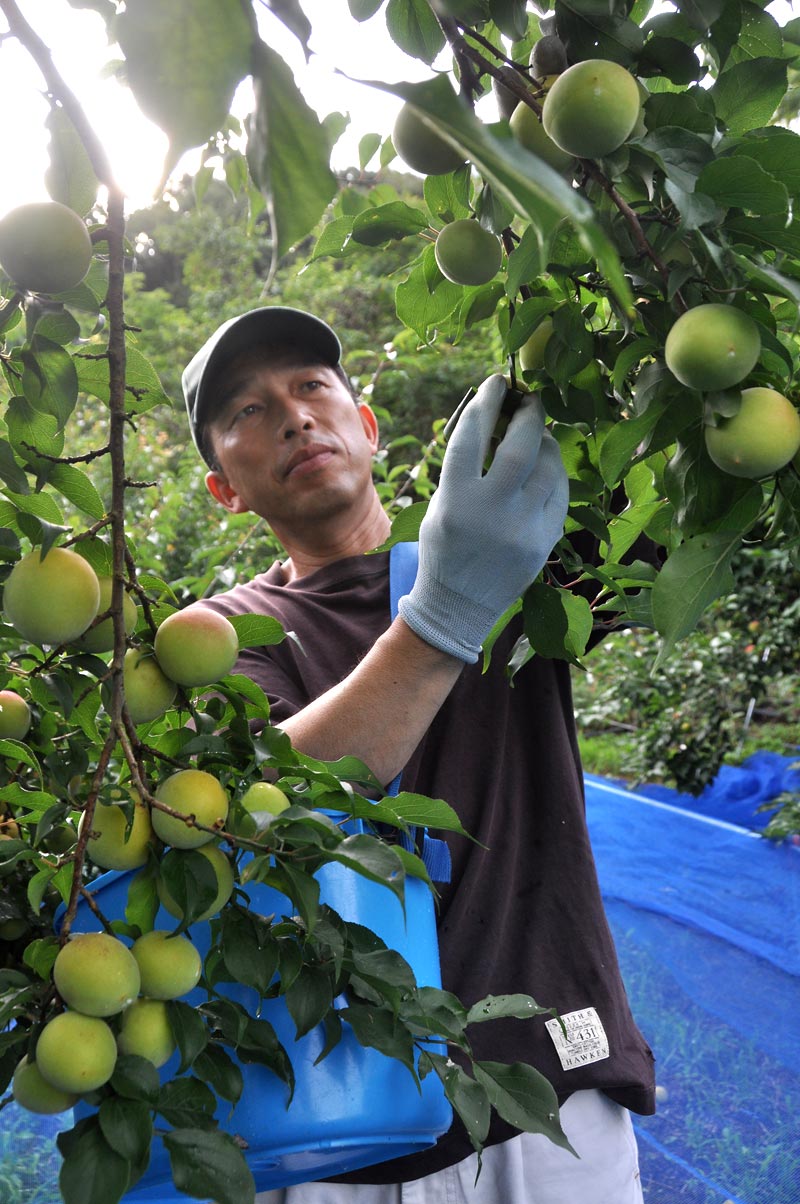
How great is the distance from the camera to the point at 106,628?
2.00ft

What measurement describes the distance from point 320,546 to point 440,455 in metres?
1.27

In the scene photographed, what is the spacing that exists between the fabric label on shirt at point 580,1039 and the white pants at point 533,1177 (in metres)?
0.09

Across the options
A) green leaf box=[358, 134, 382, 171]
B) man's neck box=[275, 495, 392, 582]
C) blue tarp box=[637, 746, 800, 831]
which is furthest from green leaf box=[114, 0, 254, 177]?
blue tarp box=[637, 746, 800, 831]

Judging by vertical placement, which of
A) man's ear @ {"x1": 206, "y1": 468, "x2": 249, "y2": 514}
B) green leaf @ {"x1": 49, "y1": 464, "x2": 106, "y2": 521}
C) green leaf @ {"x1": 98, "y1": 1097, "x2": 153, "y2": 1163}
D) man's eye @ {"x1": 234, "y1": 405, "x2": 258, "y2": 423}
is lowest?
man's ear @ {"x1": 206, "y1": 468, "x2": 249, "y2": 514}

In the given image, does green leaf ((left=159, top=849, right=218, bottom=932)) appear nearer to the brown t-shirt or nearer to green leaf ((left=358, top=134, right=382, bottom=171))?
the brown t-shirt

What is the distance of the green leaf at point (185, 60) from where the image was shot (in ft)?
1.06

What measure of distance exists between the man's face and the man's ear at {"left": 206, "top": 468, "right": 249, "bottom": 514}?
131mm

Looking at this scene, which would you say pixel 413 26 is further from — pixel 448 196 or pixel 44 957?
pixel 44 957

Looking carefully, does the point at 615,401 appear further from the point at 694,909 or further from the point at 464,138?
the point at 694,909

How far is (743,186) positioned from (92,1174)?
0.59 meters

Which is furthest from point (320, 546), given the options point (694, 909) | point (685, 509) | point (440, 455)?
point (694, 909)

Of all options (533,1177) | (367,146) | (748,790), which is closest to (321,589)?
(367,146)

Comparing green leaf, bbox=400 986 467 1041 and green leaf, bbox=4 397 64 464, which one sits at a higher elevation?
green leaf, bbox=4 397 64 464

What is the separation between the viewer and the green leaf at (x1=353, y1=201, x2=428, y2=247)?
711 mm
